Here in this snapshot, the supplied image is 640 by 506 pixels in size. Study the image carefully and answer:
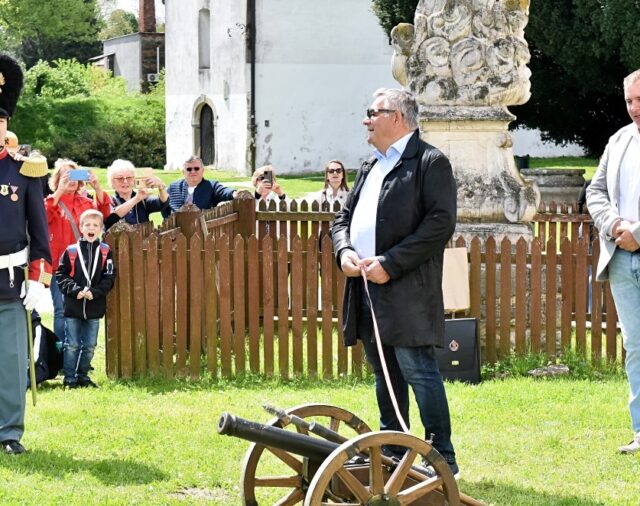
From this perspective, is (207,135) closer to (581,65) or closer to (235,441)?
(581,65)

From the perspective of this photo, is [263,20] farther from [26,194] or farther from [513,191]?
[26,194]

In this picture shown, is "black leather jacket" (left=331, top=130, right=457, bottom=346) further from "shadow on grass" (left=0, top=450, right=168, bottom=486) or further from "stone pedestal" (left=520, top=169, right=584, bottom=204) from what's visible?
"stone pedestal" (left=520, top=169, right=584, bottom=204)

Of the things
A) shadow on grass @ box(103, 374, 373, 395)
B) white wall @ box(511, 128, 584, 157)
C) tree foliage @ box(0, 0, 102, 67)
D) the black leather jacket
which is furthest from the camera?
tree foliage @ box(0, 0, 102, 67)

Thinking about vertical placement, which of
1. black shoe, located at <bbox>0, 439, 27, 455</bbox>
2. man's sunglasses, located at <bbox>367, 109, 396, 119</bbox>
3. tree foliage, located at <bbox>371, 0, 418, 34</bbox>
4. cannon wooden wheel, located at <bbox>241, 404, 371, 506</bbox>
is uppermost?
tree foliage, located at <bbox>371, 0, 418, 34</bbox>

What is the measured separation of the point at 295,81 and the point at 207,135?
5.30 m

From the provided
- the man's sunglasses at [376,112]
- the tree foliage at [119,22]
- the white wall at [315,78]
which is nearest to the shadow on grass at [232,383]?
the man's sunglasses at [376,112]

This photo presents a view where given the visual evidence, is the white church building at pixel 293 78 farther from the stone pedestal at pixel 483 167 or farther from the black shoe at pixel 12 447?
the black shoe at pixel 12 447

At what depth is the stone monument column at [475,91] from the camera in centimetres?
946

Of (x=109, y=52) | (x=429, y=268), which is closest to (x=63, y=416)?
(x=429, y=268)

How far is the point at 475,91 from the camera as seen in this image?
31.1ft

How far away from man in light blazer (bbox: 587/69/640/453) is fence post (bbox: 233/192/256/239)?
5.71 metres

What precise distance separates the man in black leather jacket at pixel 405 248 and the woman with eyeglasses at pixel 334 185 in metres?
6.37

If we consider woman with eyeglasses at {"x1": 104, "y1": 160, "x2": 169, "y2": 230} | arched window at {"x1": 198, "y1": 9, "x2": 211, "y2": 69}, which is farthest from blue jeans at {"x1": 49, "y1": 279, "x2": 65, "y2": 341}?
arched window at {"x1": 198, "y1": 9, "x2": 211, "y2": 69}

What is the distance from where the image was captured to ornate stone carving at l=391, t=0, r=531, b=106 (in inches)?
372
